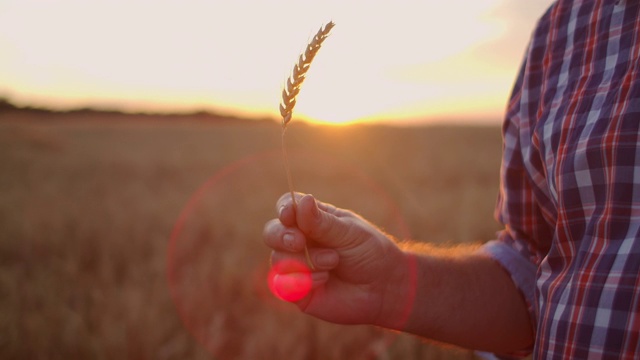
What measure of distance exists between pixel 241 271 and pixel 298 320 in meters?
0.72

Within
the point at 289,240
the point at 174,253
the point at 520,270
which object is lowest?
the point at 174,253

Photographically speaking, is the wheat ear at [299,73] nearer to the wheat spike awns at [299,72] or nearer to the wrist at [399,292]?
the wheat spike awns at [299,72]

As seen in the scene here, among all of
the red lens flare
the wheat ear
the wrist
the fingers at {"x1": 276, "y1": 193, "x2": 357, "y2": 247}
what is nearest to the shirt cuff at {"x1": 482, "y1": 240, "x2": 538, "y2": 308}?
the wrist

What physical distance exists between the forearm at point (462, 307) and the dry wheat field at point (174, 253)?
1.10 metres

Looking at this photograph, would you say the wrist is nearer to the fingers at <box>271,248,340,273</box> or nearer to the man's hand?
the man's hand

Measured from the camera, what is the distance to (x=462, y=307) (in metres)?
1.66

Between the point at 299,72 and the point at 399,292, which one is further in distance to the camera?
the point at 399,292

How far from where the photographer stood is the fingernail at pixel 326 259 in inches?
55.1

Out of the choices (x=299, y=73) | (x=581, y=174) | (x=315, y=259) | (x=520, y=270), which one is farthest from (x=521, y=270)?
(x=299, y=73)

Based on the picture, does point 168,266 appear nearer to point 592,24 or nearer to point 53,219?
point 53,219

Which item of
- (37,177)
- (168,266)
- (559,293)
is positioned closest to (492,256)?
(559,293)

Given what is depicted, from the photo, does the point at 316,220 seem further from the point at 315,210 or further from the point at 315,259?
the point at 315,259

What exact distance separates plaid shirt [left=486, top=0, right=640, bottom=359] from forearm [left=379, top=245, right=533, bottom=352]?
77 mm

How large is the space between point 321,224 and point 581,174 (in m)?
0.52
